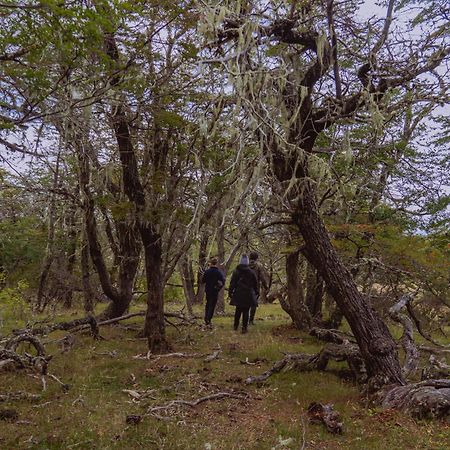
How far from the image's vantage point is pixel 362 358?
6.46 metres

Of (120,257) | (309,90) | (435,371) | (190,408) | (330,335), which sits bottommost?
(190,408)

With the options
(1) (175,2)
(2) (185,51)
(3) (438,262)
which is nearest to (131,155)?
(2) (185,51)

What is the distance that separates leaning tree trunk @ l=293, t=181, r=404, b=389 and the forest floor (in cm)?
55

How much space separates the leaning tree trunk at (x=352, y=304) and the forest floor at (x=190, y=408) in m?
0.55

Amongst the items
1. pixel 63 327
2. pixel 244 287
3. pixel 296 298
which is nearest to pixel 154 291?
pixel 63 327

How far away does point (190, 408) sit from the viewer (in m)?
5.37

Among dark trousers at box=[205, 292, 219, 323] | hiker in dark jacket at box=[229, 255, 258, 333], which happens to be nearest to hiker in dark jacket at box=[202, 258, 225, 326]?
dark trousers at box=[205, 292, 219, 323]

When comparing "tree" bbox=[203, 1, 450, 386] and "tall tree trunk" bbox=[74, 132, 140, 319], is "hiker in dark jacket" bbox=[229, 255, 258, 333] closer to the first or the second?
"tall tree trunk" bbox=[74, 132, 140, 319]

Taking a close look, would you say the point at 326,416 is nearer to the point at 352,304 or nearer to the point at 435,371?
the point at 352,304

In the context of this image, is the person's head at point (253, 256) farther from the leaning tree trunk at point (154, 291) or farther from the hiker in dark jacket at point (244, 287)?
the leaning tree trunk at point (154, 291)

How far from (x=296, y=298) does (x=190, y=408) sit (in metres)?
5.66

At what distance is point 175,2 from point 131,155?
113 inches

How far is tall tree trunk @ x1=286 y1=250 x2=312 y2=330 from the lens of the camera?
10516mm

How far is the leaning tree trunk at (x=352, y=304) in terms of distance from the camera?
579 centimetres
